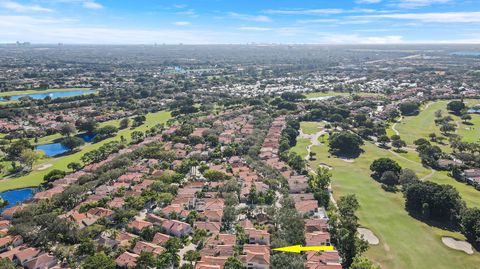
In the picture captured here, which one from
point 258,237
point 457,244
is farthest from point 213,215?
point 457,244

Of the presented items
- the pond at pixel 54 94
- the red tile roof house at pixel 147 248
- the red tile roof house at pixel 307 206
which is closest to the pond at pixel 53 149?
the red tile roof house at pixel 147 248

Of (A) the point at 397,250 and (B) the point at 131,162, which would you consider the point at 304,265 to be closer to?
(A) the point at 397,250

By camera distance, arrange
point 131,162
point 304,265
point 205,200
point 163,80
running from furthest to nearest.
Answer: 1. point 163,80
2. point 131,162
3. point 205,200
4. point 304,265

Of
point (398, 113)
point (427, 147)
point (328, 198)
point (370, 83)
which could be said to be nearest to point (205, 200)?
point (328, 198)

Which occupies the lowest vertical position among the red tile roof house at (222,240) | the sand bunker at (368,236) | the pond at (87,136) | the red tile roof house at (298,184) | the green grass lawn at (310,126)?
the pond at (87,136)

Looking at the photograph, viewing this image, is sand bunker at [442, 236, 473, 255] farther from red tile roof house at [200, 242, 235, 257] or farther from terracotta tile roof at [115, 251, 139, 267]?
terracotta tile roof at [115, 251, 139, 267]

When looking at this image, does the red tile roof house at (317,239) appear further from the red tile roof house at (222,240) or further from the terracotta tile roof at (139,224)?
the terracotta tile roof at (139,224)
